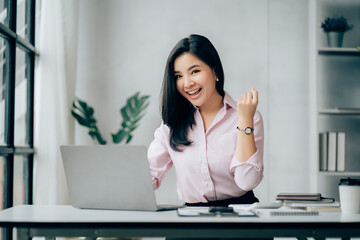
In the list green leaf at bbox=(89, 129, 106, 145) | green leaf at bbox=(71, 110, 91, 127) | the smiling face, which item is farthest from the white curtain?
the smiling face

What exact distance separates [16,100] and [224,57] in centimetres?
174

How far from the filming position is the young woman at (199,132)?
1.87 m

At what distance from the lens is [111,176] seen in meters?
1.48

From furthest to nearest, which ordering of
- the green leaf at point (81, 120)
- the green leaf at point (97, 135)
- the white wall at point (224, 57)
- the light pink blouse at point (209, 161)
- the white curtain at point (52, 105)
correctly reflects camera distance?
the white wall at point (224, 57), the green leaf at point (97, 135), the green leaf at point (81, 120), the white curtain at point (52, 105), the light pink blouse at point (209, 161)

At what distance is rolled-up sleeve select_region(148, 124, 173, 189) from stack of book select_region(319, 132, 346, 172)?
193cm

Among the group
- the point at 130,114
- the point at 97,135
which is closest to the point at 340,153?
the point at 130,114

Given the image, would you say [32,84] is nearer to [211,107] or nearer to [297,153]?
[211,107]

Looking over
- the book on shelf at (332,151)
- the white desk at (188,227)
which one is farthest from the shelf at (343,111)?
the white desk at (188,227)

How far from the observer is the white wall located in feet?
12.7

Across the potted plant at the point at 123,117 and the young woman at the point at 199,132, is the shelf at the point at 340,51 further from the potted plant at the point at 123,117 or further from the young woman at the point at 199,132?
the young woman at the point at 199,132

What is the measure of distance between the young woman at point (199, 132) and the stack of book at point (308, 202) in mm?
233

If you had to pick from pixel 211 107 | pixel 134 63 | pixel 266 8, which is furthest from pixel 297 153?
pixel 211 107

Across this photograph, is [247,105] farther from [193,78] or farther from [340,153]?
[340,153]

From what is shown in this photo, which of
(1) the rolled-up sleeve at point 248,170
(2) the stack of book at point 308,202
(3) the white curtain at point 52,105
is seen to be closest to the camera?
(2) the stack of book at point 308,202
